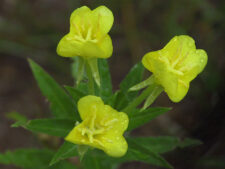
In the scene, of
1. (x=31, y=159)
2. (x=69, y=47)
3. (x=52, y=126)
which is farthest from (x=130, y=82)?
(x=31, y=159)

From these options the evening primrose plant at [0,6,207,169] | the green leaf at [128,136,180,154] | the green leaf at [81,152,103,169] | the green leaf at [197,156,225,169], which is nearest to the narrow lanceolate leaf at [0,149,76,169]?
the green leaf at [81,152,103,169]

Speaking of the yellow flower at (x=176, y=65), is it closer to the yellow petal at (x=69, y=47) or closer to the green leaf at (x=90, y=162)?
the yellow petal at (x=69, y=47)

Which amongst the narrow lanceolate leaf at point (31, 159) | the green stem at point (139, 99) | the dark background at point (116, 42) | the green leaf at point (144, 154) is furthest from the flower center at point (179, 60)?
the dark background at point (116, 42)

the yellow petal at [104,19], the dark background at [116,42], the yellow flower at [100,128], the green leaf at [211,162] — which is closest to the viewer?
→ the yellow flower at [100,128]

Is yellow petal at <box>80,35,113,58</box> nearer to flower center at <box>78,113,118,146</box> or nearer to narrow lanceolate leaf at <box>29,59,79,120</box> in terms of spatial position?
flower center at <box>78,113,118,146</box>

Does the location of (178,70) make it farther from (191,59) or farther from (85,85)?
(85,85)


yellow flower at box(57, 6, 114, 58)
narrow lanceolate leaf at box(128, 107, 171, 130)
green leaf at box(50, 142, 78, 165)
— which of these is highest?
yellow flower at box(57, 6, 114, 58)

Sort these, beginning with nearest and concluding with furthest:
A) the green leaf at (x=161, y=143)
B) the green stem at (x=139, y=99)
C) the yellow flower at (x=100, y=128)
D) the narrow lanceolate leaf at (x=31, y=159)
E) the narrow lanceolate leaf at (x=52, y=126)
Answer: the yellow flower at (x=100, y=128), the green stem at (x=139, y=99), the narrow lanceolate leaf at (x=52, y=126), the green leaf at (x=161, y=143), the narrow lanceolate leaf at (x=31, y=159)
